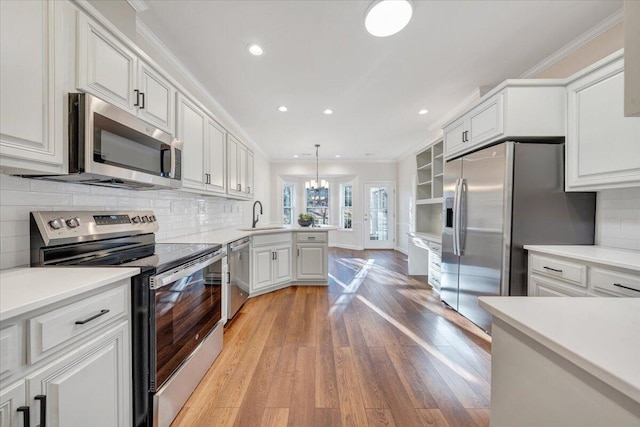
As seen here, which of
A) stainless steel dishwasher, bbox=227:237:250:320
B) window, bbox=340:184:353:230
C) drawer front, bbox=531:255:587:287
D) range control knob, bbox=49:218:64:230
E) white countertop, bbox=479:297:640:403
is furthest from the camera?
window, bbox=340:184:353:230

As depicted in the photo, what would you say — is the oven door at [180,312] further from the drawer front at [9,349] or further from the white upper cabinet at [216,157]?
the white upper cabinet at [216,157]

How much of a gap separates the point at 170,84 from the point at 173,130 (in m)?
0.35

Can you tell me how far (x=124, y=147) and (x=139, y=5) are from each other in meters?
1.21

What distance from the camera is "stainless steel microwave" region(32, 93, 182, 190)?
115 cm

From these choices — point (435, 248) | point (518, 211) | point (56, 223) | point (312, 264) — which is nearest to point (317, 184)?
point (312, 264)

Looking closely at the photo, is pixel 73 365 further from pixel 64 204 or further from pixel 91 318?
pixel 64 204

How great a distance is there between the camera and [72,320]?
0.84 meters

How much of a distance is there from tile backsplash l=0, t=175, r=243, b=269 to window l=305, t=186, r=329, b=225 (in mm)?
4958

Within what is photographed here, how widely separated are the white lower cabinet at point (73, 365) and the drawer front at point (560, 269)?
2.60m

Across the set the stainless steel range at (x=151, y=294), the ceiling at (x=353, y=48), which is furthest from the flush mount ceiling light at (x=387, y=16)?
the stainless steel range at (x=151, y=294)

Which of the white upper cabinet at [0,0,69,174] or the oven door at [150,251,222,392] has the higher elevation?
the white upper cabinet at [0,0,69,174]

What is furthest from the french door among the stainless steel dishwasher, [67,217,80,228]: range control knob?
[67,217,80,228]: range control knob

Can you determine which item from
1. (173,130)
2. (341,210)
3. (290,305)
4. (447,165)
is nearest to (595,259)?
(447,165)

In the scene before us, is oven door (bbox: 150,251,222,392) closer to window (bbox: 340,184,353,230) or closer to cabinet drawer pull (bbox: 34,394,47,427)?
cabinet drawer pull (bbox: 34,394,47,427)
